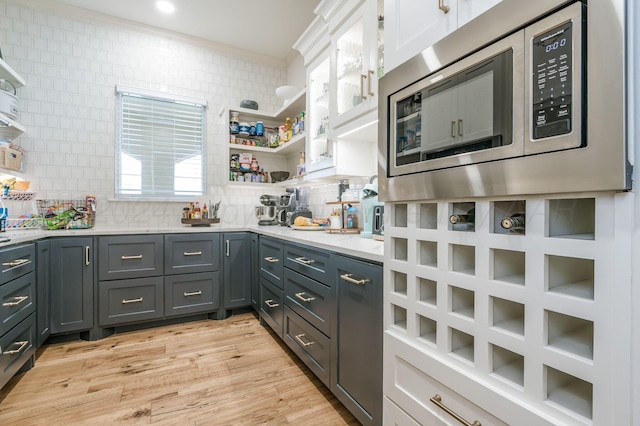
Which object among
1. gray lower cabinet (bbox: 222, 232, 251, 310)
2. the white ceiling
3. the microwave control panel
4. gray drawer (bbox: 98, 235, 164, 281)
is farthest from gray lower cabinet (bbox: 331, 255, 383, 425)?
the white ceiling

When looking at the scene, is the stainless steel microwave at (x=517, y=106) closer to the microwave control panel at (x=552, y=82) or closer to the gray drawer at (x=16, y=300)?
the microwave control panel at (x=552, y=82)

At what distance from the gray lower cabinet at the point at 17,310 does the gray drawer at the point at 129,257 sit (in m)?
0.49

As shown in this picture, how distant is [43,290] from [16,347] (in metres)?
0.56

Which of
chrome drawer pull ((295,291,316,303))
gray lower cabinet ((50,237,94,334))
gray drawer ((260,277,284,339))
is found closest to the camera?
chrome drawer pull ((295,291,316,303))

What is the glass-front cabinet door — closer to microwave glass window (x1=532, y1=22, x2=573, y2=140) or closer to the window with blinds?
the window with blinds

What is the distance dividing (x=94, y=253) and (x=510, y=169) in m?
2.99

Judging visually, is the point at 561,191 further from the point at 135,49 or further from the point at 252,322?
the point at 135,49

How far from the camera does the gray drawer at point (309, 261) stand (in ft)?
5.55

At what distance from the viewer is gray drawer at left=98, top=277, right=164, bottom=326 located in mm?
2637

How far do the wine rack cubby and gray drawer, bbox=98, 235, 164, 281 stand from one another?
2476 mm

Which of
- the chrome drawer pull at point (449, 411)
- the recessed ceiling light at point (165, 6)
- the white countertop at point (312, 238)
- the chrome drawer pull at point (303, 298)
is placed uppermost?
the recessed ceiling light at point (165, 6)

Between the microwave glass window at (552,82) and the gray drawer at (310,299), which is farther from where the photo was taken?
the gray drawer at (310,299)

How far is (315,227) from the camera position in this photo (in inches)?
108

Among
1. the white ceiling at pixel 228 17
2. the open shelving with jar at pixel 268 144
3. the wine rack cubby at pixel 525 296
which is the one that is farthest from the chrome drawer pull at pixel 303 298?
the white ceiling at pixel 228 17
